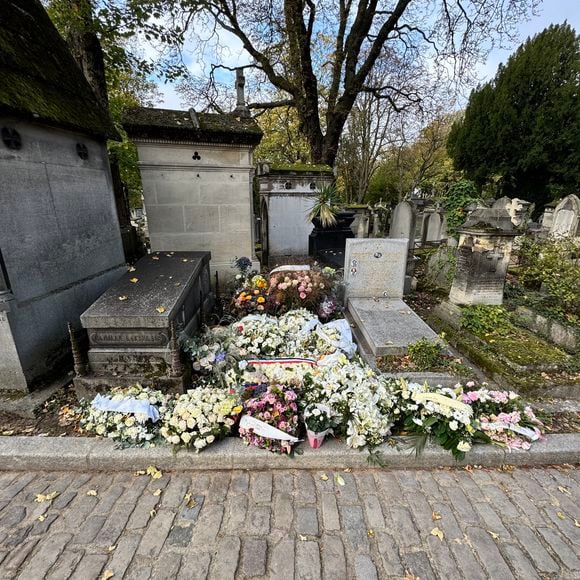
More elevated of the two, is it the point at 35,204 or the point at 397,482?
the point at 35,204

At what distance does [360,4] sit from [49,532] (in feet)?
45.6

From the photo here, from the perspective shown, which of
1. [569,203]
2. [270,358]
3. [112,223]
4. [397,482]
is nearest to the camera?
[397,482]

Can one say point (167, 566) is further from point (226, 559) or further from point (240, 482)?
point (240, 482)

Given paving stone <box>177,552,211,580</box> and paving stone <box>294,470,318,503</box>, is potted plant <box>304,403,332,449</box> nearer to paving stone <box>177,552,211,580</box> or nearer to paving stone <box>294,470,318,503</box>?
paving stone <box>294,470,318,503</box>

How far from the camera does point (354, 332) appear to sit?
4.21 metres

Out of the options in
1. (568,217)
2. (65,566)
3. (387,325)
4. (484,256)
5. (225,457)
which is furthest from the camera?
(568,217)

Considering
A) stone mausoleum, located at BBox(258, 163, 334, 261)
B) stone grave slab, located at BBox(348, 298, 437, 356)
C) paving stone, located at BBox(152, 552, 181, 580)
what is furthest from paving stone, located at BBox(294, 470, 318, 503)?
stone mausoleum, located at BBox(258, 163, 334, 261)

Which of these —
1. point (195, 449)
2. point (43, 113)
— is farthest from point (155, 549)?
point (43, 113)

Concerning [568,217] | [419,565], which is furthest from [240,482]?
[568,217]

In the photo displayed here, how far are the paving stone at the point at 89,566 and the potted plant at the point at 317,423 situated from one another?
1429 mm

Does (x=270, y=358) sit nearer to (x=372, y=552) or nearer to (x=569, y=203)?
(x=372, y=552)

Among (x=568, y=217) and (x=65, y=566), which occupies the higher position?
(x=568, y=217)

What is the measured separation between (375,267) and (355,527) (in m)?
3.64

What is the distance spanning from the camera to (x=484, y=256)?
4.30 metres
